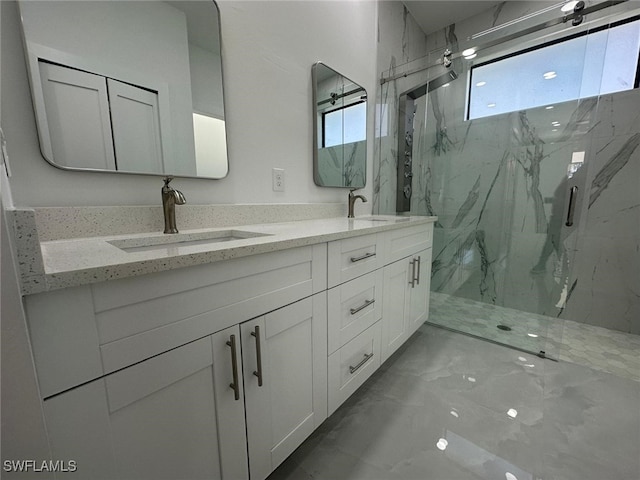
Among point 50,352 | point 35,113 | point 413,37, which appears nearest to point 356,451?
point 50,352

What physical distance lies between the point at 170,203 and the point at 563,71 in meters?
2.81

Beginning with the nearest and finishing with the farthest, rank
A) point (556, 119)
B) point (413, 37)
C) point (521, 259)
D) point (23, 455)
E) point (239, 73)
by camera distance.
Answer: point (23, 455)
point (239, 73)
point (556, 119)
point (521, 259)
point (413, 37)

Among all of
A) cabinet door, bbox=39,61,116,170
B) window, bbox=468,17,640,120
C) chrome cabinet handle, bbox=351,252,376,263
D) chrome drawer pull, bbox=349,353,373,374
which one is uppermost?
window, bbox=468,17,640,120

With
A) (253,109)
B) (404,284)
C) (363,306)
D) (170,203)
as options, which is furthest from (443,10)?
(170,203)

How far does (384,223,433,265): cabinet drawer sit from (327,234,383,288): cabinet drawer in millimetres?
103

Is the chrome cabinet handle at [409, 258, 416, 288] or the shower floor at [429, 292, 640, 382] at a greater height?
the chrome cabinet handle at [409, 258, 416, 288]

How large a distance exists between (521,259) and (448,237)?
0.62 meters

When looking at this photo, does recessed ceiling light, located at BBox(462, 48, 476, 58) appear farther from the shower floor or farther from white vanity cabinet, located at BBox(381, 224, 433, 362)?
the shower floor

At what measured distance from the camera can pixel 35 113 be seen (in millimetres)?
771

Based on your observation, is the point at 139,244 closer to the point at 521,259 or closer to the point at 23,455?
the point at 23,455

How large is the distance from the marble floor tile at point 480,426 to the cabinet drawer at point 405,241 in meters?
0.71

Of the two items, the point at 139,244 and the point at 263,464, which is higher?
the point at 139,244

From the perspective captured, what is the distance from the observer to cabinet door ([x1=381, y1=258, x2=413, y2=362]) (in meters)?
1.40
